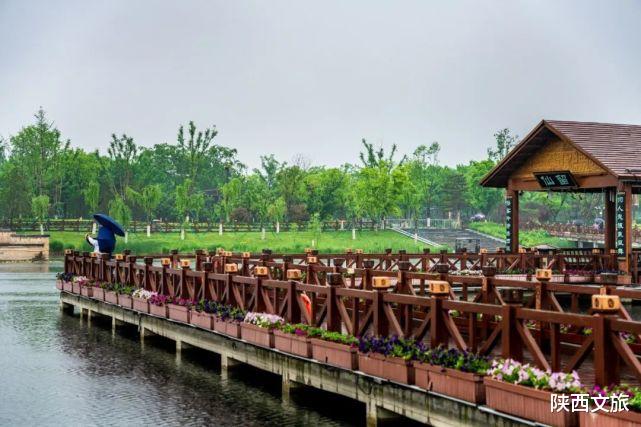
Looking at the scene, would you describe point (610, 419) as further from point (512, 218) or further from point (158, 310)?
point (512, 218)

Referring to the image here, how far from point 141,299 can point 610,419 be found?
1593 centimetres

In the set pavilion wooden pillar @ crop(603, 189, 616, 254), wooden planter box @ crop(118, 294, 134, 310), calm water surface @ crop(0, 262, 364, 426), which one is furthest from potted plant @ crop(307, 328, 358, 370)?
pavilion wooden pillar @ crop(603, 189, 616, 254)

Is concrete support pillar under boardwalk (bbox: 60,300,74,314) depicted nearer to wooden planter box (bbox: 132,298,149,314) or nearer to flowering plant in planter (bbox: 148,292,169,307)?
wooden planter box (bbox: 132,298,149,314)

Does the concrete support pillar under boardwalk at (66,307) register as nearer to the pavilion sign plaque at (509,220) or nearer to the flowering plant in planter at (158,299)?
the flowering plant in planter at (158,299)

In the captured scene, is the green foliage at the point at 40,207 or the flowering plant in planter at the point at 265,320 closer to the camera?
the flowering plant in planter at the point at 265,320

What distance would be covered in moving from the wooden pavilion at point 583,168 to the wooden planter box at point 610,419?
23.7 meters

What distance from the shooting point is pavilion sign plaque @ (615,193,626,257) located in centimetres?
3195

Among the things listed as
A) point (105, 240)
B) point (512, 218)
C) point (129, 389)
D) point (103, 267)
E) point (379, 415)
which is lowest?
point (129, 389)

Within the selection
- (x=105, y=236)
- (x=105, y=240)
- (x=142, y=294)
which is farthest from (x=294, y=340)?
(x=105, y=236)

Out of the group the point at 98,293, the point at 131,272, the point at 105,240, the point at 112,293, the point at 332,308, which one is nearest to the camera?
the point at 332,308

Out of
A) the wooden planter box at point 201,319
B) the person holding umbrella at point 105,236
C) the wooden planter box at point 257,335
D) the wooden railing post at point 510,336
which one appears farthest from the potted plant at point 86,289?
the wooden railing post at point 510,336

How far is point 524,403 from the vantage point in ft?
32.1

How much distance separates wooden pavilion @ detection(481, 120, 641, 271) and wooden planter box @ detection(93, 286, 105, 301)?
697 inches

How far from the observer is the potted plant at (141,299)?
22.5 m
